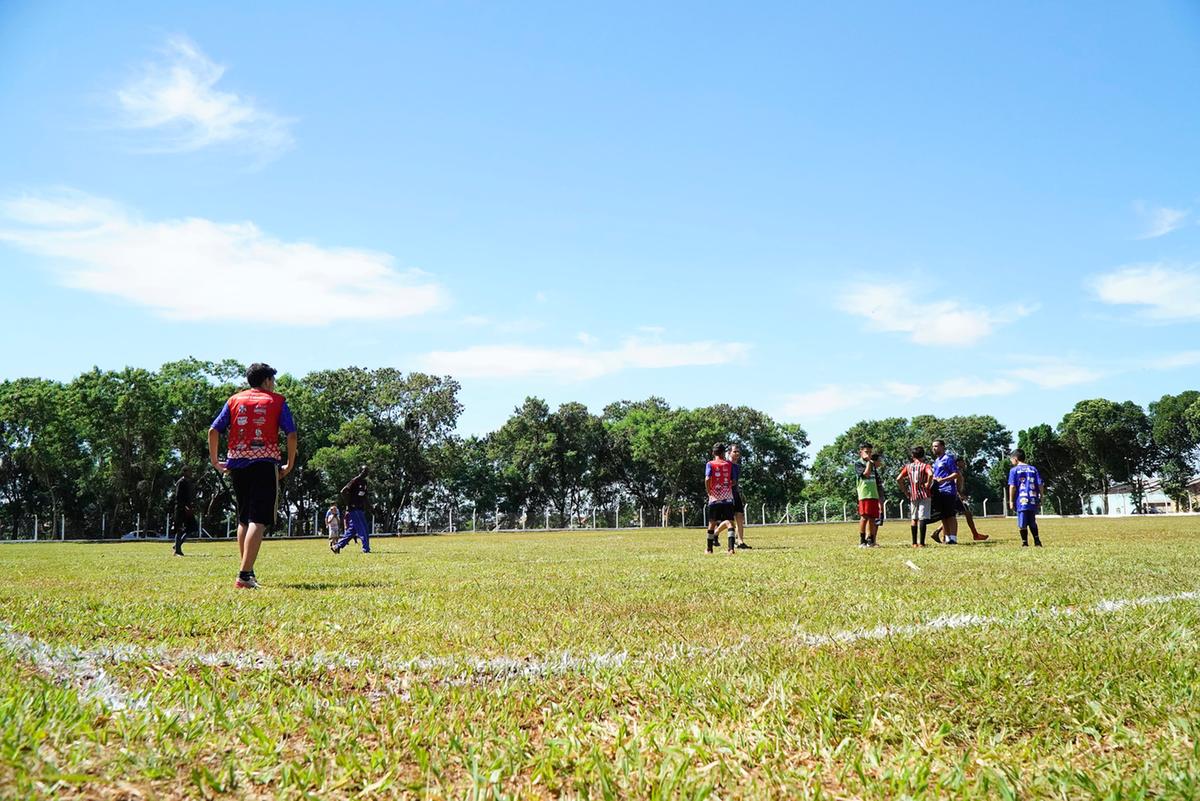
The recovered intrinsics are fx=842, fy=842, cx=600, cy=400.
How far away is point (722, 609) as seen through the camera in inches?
214

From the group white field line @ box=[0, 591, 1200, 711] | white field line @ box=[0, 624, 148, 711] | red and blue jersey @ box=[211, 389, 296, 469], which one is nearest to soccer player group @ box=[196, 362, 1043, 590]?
red and blue jersey @ box=[211, 389, 296, 469]

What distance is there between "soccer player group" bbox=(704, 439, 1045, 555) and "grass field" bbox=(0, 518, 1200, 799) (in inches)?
323

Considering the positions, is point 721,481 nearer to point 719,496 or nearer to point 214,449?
point 719,496

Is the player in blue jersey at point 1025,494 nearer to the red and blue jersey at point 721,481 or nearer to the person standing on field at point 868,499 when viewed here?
the person standing on field at point 868,499

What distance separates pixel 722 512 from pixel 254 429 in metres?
8.34

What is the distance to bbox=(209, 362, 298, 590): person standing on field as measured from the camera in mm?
7410

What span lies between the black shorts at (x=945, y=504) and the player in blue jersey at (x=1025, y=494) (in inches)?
38.4

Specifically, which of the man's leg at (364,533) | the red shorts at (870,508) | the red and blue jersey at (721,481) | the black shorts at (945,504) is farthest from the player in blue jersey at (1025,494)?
the man's leg at (364,533)

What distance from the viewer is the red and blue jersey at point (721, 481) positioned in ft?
46.0

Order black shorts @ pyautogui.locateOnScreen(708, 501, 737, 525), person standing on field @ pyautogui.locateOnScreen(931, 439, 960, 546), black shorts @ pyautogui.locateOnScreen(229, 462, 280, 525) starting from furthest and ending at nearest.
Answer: person standing on field @ pyautogui.locateOnScreen(931, 439, 960, 546) → black shorts @ pyautogui.locateOnScreen(708, 501, 737, 525) → black shorts @ pyautogui.locateOnScreen(229, 462, 280, 525)

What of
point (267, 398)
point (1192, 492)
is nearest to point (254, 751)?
point (267, 398)

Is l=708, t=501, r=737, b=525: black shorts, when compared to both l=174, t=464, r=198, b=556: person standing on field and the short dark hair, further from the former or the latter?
l=174, t=464, r=198, b=556: person standing on field

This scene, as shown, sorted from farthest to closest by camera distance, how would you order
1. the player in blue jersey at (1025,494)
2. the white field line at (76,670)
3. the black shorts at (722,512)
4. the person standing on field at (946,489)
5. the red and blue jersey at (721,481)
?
the person standing on field at (946,489)
the player in blue jersey at (1025,494)
the red and blue jersey at (721,481)
the black shorts at (722,512)
the white field line at (76,670)

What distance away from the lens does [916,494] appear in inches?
644
